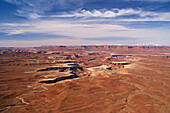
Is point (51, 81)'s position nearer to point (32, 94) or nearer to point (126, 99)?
point (32, 94)

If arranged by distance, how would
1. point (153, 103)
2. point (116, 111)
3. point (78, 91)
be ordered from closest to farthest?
point (116, 111)
point (153, 103)
point (78, 91)

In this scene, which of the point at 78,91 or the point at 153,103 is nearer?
the point at 153,103

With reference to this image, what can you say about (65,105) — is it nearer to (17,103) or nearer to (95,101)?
(95,101)

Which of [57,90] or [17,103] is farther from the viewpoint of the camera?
[57,90]

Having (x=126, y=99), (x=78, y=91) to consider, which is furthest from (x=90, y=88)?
(x=126, y=99)

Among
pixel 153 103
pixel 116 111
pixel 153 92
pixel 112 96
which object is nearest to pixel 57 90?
pixel 112 96

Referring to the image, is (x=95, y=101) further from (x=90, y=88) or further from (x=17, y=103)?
(x=17, y=103)

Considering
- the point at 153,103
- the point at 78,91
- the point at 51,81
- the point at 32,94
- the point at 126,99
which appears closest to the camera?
the point at 153,103

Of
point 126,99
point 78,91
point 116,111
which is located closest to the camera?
point 116,111

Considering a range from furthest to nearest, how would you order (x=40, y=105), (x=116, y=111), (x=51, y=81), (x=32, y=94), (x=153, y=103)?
(x=51, y=81) < (x=32, y=94) < (x=153, y=103) < (x=40, y=105) < (x=116, y=111)
